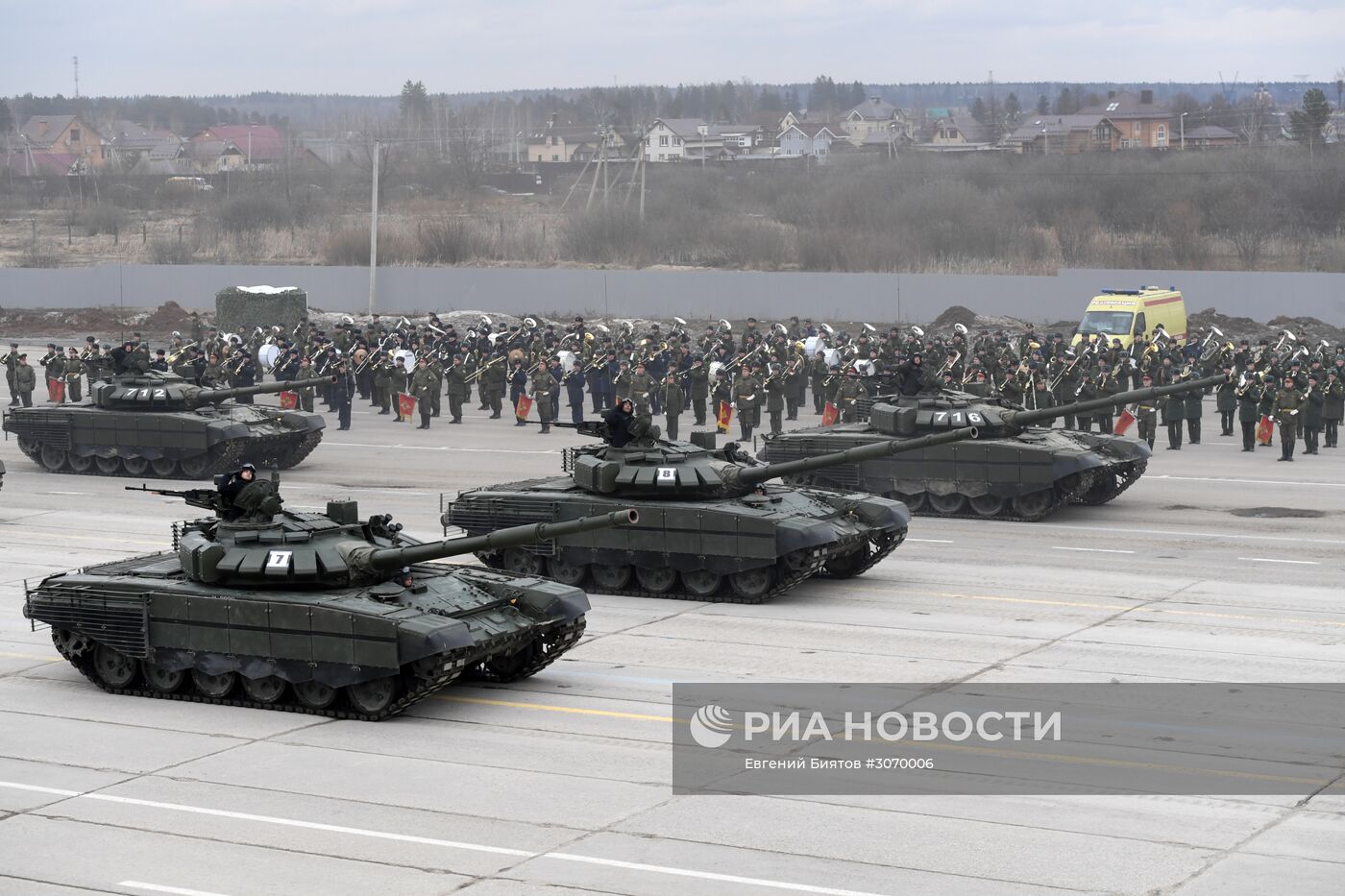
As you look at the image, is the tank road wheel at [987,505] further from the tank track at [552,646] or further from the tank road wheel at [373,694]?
the tank road wheel at [373,694]

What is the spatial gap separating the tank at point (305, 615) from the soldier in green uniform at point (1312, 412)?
19409 millimetres

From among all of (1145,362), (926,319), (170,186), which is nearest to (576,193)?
(170,186)

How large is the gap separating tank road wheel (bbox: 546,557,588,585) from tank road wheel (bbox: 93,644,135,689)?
238 inches

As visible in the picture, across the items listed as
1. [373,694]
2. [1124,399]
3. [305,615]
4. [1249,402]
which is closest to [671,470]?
[1124,399]

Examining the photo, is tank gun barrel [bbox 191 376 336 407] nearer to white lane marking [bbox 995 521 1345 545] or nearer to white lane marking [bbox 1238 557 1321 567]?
white lane marking [bbox 995 521 1345 545]

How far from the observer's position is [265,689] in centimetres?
1522

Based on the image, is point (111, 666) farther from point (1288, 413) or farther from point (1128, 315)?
point (1128, 315)

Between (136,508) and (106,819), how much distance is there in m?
15.5

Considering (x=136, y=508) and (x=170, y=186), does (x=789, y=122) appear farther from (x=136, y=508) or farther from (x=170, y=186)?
(x=136, y=508)

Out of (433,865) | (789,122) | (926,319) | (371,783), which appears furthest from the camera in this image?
(789,122)

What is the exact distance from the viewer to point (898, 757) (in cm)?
1330

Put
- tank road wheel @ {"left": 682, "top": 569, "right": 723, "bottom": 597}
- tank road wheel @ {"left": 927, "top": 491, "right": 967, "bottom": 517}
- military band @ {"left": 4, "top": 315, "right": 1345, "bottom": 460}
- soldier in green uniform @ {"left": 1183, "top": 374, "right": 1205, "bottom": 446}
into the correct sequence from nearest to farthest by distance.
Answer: tank road wheel @ {"left": 682, "top": 569, "right": 723, "bottom": 597} < tank road wheel @ {"left": 927, "top": 491, "right": 967, "bottom": 517} < military band @ {"left": 4, "top": 315, "right": 1345, "bottom": 460} < soldier in green uniform @ {"left": 1183, "top": 374, "right": 1205, "bottom": 446}

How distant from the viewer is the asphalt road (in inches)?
426

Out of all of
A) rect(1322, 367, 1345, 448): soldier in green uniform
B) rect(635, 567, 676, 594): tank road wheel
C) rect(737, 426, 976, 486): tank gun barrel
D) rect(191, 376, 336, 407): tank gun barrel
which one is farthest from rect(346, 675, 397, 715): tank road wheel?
rect(1322, 367, 1345, 448): soldier in green uniform
